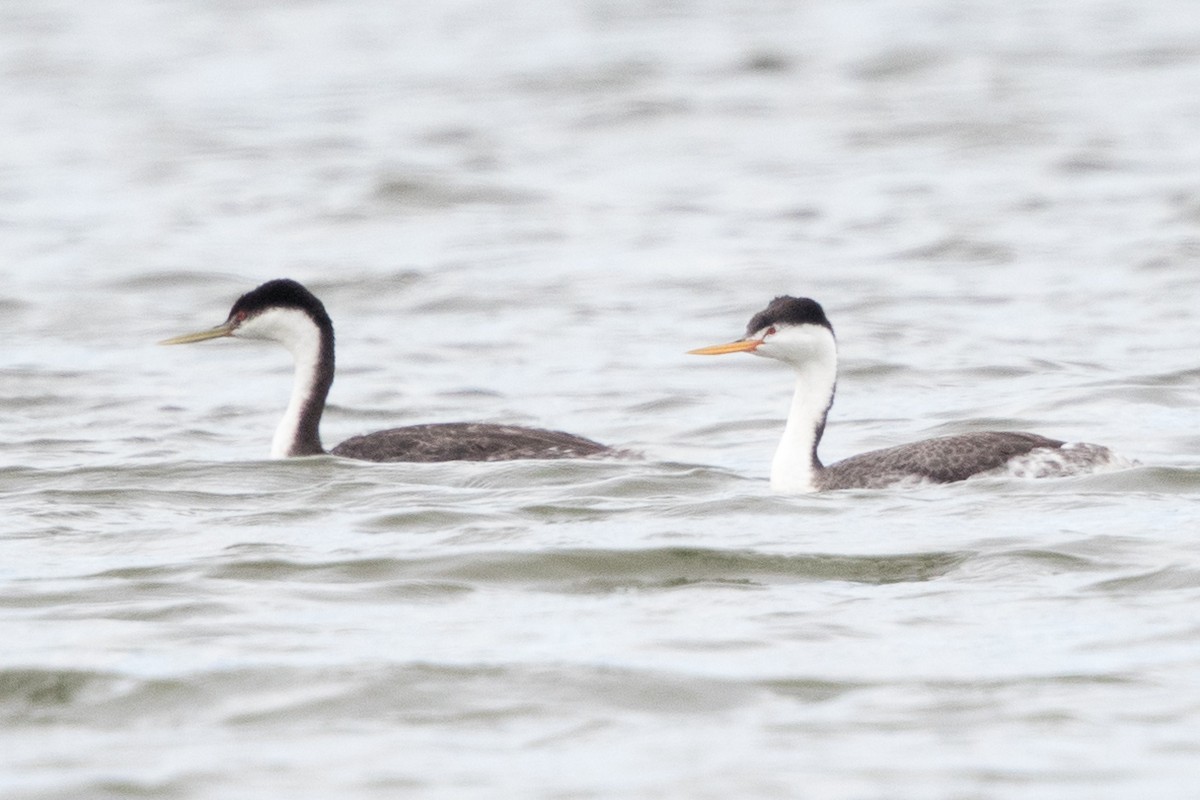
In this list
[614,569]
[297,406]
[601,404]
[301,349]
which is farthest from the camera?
[601,404]

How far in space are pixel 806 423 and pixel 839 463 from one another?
294mm

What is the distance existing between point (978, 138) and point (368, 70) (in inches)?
348

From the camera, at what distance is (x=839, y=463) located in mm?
11695

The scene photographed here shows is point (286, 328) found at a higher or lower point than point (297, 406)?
higher

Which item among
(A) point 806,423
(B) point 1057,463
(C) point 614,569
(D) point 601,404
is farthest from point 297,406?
(B) point 1057,463

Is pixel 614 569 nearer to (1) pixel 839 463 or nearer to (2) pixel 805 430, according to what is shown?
(2) pixel 805 430

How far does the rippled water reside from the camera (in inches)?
296

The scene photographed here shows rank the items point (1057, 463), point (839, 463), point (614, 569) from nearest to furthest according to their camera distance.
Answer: point (614, 569), point (1057, 463), point (839, 463)

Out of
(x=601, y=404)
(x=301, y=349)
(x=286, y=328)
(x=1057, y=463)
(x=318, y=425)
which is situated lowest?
(x=601, y=404)

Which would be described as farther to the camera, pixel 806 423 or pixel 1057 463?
pixel 806 423

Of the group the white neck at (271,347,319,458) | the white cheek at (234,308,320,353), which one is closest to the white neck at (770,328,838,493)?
the white neck at (271,347,319,458)

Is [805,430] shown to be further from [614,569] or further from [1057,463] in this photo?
[614,569]

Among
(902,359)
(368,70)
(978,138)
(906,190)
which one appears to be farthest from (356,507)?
(368,70)

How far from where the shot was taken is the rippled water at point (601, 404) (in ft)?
24.6
